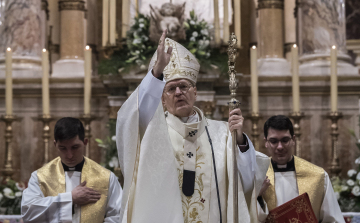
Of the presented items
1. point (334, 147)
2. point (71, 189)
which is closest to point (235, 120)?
point (71, 189)

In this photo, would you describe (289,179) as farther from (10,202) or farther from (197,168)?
(10,202)

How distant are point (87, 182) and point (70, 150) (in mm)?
285

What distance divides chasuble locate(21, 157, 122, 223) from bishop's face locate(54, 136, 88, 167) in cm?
10

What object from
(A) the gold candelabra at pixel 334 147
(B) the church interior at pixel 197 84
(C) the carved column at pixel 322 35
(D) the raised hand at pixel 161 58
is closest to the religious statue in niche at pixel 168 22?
(B) the church interior at pixel 197 84

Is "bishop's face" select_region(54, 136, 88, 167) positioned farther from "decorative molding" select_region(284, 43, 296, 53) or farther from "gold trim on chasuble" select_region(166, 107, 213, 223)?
"decorative molding" select_region(284, 43, 296, 53)

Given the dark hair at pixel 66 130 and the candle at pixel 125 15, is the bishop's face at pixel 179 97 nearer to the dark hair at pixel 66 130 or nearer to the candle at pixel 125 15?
the dark hair at pixel 66 130

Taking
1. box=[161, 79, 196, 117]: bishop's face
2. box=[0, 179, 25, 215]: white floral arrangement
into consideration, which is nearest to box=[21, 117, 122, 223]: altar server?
box=[161, 79, 196, 117]: bishop's face

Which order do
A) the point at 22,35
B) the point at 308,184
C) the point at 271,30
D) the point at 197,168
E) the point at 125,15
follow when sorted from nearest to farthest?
the point at 197,168
the point at 308,184
the point at 125,15
the point at 22,35
the point at 271,30

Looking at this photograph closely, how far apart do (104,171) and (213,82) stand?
1946mm

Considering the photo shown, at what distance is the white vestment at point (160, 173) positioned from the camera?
127 inches

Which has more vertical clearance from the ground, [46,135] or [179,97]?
[179,97]

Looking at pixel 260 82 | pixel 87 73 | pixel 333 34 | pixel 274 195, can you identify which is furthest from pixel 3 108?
pixel 333 34

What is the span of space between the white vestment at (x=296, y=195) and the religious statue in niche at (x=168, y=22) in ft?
6.94

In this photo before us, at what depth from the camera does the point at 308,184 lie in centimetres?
396
